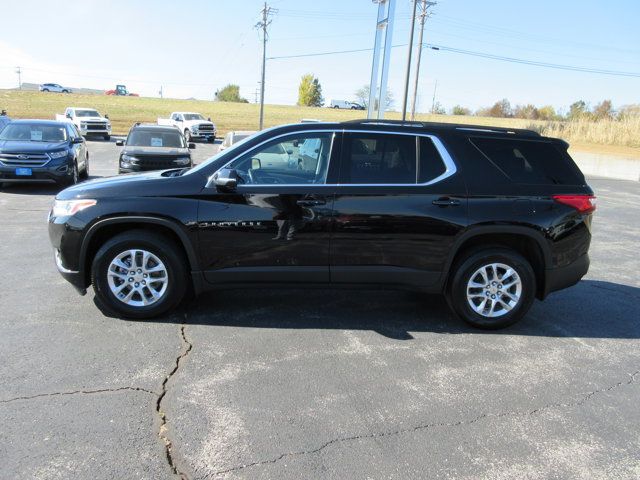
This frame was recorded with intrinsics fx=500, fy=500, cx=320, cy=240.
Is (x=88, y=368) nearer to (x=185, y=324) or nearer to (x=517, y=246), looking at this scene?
(x=185, y=324)

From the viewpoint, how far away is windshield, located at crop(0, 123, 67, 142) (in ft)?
39.1

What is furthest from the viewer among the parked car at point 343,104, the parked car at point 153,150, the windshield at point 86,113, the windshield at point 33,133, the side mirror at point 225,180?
the parked car at point 343,104

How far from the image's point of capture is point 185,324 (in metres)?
4.52

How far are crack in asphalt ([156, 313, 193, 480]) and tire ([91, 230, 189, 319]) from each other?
12.8 inches

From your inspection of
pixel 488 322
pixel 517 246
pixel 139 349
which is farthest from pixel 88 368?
pixel 517 246

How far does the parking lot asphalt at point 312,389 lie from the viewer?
275cm

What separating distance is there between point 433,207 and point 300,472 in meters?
2.60

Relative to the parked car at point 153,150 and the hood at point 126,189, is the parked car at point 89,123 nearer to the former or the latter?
the parked car at point 153,150

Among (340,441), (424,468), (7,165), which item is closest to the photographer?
(424,468)

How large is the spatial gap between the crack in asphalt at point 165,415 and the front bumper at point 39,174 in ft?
27.9

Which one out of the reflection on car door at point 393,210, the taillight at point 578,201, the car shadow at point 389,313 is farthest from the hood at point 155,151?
the taillight at point 578,201

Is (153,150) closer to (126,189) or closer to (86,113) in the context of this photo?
(126,189)

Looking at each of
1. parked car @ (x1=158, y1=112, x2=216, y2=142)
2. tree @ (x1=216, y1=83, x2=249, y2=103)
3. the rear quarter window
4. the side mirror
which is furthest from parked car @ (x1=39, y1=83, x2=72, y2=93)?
the rear quarter window

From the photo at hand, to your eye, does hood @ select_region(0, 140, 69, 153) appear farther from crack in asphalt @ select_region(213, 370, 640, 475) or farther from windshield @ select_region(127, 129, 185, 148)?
crack in asphalt @ select_region(213, 370, 640, 475)
